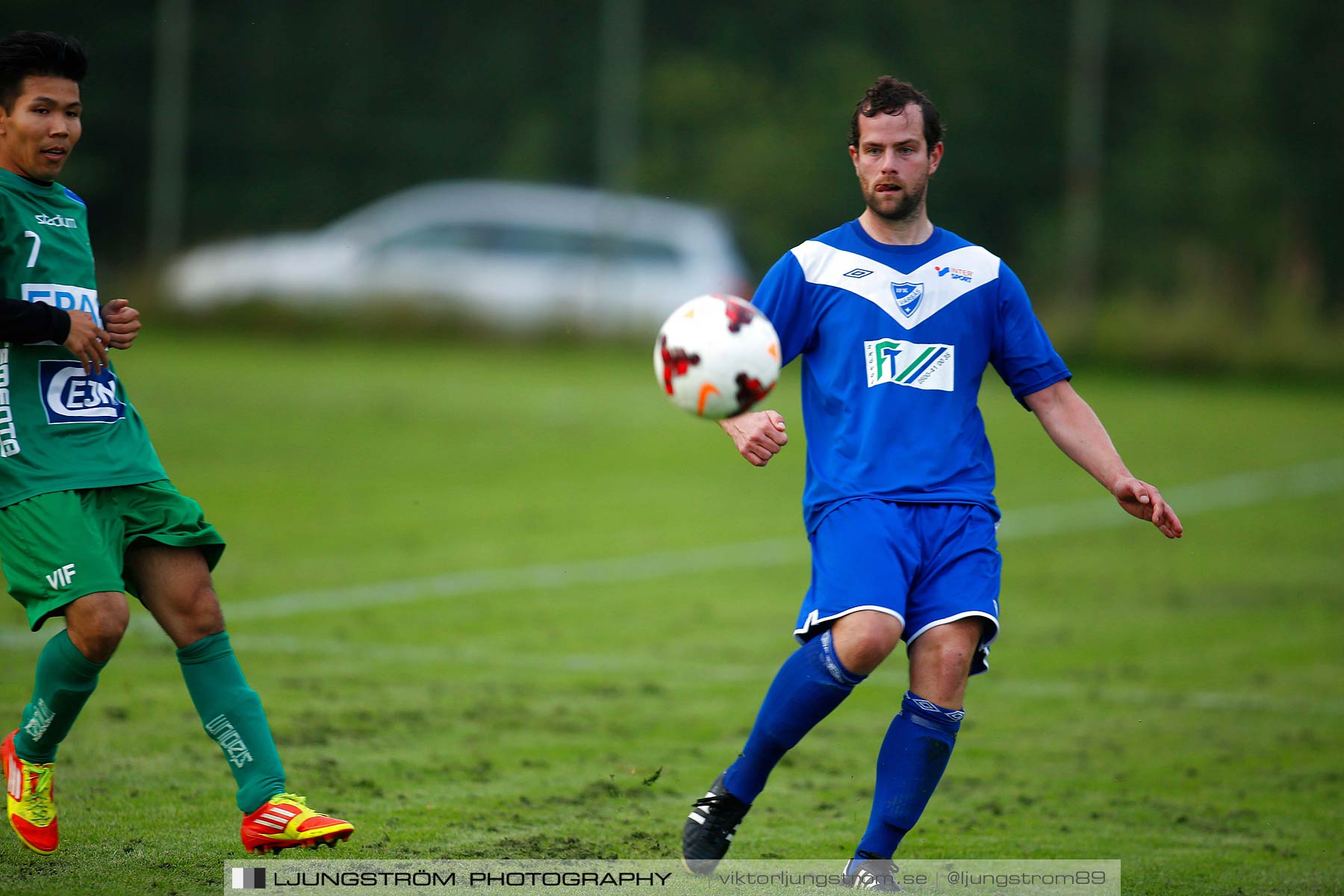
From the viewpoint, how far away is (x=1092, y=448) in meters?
4.38

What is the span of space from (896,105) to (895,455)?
0.94 m

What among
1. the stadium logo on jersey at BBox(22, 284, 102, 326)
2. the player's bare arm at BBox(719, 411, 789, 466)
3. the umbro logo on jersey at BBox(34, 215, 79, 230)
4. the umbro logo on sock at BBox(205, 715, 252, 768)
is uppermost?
the umbro logo on jersey at BBox(34, 215, 79, 230)

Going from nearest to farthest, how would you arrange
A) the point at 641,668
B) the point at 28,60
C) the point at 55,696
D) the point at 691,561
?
the point at 28,60
the point at 55,696
the point at 641,668
the point at 691,561

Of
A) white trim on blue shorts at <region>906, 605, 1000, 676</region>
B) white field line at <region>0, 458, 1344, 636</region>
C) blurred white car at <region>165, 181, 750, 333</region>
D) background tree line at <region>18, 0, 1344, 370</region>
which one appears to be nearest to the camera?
white trim on blue shorts at <region>906, 605, 1000, 676</region>

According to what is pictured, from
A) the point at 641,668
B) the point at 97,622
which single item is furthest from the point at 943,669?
the point at 641,668

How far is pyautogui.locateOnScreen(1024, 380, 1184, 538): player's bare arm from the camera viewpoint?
4.24 meters

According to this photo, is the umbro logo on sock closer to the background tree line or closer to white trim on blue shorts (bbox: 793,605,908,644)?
white trim on blue shorts (bbox: 793,605,908,644)

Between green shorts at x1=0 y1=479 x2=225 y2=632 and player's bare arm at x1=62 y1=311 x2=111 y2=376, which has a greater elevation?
player's bare arm at x1=62 y1=311 x2=111 y2=376

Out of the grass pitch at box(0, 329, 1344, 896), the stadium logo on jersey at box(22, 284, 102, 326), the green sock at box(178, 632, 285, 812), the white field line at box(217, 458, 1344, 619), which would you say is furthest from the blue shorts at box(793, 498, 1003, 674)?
the white field line at box(217, 458, 1344, 619)

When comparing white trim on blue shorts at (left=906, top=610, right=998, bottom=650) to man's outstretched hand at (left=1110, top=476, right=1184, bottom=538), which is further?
man's outstretched hand at (left=1110, top=476, right=1184, bottom=538)

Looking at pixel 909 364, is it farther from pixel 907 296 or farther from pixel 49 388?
pixel 49 388

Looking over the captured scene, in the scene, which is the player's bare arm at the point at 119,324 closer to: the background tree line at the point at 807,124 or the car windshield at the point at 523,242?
the background tree line at the point at 807,124

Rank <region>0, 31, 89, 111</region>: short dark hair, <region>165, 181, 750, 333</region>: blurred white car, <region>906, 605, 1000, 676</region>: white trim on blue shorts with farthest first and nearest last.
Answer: <region>165, 181, 750, 333</region>: blurred white car → <region>0, 31, 89, 111</region>: short dark hair → <region>906, 605, 1000, 676</region>: white trim on blue shorts

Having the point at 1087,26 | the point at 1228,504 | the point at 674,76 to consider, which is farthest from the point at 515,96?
the point at 1228,504
